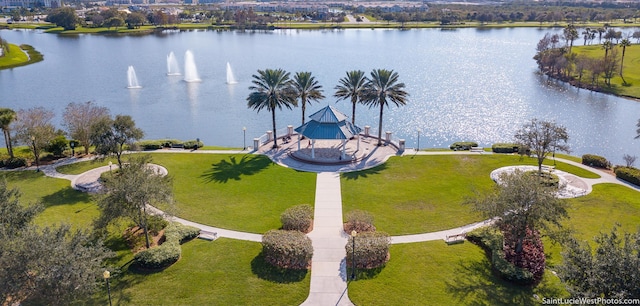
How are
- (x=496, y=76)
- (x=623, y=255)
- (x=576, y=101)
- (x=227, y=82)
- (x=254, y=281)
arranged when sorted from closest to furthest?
(x=623, y=255) → (x=254, y=281) → (x=576, y=101) → (x=227, y=82) → (x=496, y=76)

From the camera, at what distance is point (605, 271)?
22.5m

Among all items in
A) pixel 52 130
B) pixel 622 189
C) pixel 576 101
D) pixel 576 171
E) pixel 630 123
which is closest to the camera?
pixel 622 189

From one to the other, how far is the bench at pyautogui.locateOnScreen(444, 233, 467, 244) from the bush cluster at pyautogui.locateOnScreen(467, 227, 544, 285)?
43 centimetres

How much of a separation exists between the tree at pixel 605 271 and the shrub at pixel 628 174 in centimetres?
2398

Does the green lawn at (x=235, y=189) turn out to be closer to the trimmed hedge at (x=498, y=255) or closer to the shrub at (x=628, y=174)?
the trimmed hedge at (x=498, y=255)

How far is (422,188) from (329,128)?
12414mm

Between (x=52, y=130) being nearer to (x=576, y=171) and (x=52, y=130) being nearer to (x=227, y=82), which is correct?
(x=227, y=82)

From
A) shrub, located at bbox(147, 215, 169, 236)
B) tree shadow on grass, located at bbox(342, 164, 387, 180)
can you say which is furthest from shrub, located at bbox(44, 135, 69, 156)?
tree shadow on grass, located at bbox(342, 164, 387, 180)

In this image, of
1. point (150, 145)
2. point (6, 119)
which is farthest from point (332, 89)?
point (6, 119)

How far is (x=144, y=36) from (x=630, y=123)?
164688 mm

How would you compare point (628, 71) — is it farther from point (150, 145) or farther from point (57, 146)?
point (57, 146)

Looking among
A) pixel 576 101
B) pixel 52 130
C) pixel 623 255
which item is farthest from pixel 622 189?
Result: pixel 52 130

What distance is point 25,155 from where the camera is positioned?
174ft

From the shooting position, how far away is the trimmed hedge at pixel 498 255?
1145 inches
